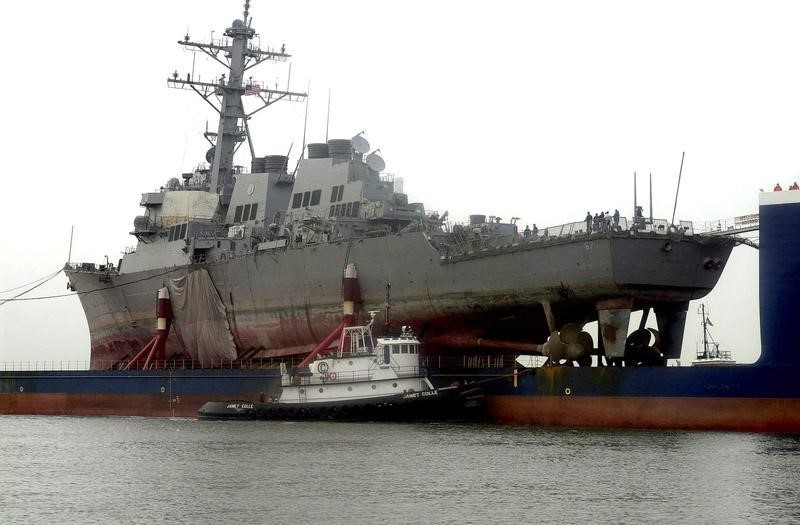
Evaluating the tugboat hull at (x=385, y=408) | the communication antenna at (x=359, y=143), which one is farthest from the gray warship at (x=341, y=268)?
the tugboat hull at (x=385, y=408)

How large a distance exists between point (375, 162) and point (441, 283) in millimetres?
7308

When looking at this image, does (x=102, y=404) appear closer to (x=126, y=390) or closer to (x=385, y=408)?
(x=126, y=390)

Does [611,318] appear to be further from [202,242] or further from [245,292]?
[202,242]

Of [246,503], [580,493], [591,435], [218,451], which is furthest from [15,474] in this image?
[591,435]

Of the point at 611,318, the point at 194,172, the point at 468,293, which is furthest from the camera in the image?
the point at 194,172

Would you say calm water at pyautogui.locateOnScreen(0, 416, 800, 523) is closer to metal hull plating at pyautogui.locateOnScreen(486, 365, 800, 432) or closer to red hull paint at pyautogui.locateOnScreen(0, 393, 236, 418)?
metal hull plating at pyautogui.locateOnScreen(486, 365, 800, 432)

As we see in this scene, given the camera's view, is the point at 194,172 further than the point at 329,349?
Yes

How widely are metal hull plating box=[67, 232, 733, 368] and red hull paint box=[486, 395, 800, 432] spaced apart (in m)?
3.03

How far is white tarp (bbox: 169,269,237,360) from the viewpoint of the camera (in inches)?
1841

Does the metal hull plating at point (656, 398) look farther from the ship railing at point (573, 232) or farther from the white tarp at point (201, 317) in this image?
the white tarp at point (201, 317)

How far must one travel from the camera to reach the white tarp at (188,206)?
168ft

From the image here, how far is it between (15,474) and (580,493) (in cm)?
1327

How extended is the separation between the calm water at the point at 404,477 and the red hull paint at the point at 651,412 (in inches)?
25.2

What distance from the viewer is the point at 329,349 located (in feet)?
135
